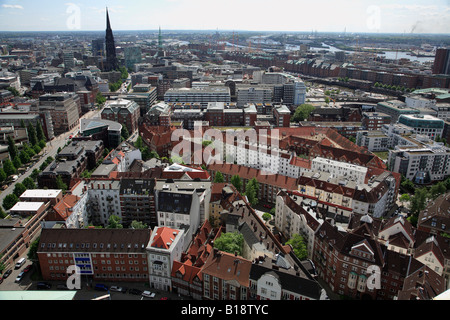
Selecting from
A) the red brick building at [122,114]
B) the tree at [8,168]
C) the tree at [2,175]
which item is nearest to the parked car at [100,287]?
the tree at [2,175]

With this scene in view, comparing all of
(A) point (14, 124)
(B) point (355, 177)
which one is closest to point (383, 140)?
(B) point (355, 177)

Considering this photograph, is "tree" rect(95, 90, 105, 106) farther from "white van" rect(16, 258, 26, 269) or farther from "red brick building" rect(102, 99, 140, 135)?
"white van" rect(16, 258, 26, 269)

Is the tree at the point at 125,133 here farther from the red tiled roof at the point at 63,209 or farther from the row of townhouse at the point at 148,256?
the row of townhouse at the point at 148,256

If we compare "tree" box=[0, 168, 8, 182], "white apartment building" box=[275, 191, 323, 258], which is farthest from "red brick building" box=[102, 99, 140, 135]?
"white apartment building" box=[275, 191, 323, 258]

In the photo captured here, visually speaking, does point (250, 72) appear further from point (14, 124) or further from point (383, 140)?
point (14, 124)

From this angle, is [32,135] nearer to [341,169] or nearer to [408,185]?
[341,169]

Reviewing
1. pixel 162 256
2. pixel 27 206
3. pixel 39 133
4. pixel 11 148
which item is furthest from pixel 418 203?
pixel 39 133
